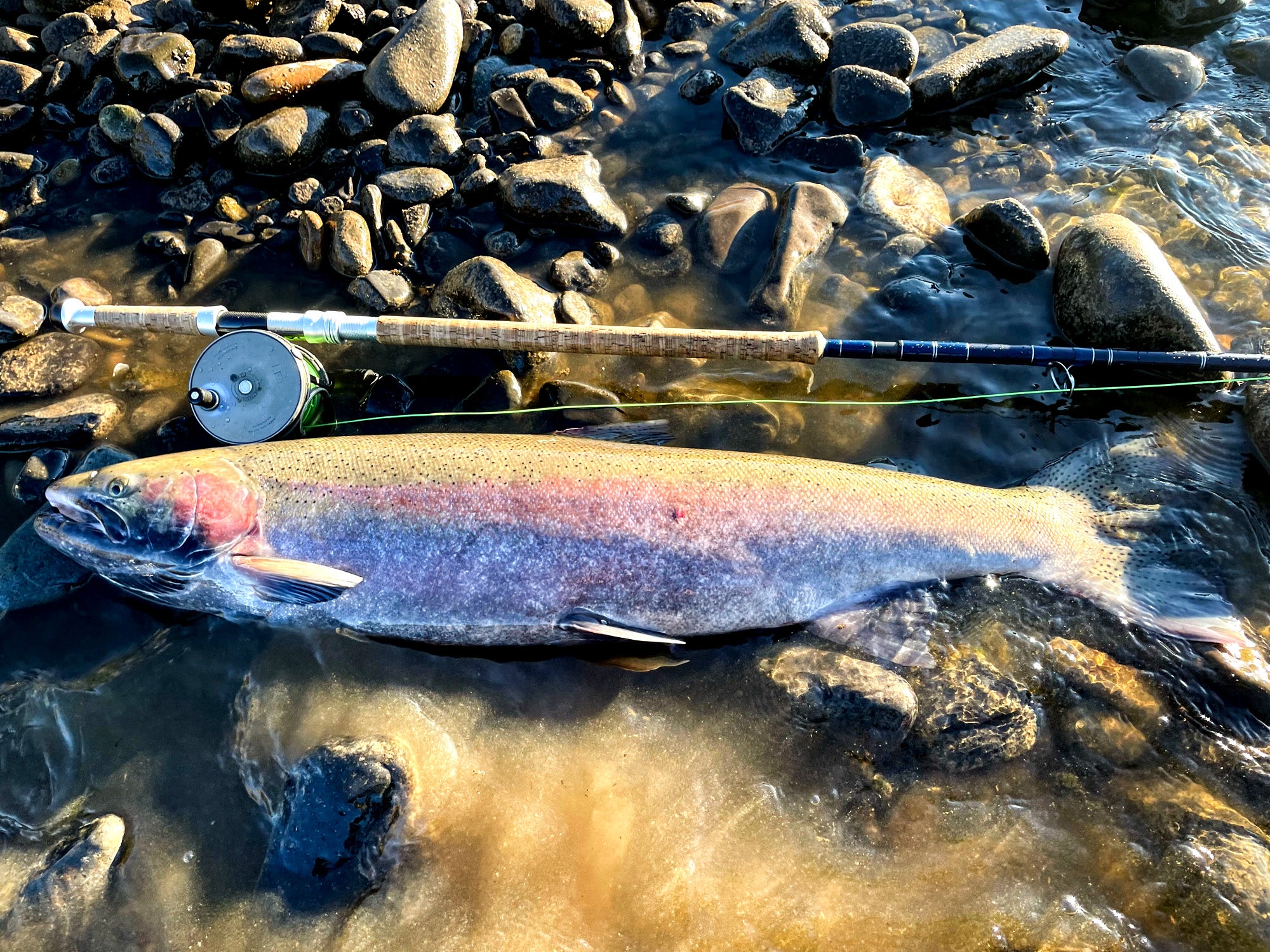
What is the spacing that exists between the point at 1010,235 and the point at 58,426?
6.39 meters

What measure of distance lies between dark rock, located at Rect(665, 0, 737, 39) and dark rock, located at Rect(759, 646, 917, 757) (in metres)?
5.39

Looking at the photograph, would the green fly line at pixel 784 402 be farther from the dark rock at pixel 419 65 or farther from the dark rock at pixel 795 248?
the dark rock at pixel 419 65

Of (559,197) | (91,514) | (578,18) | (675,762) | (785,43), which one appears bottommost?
(675,762)

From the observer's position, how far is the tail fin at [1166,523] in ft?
12.6

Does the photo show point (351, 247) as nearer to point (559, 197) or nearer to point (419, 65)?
point (559, 197)

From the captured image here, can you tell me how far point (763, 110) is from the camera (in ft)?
17.8

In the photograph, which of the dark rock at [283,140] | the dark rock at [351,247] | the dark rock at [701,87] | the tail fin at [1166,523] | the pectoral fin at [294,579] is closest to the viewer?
the pectoral fin at [294,579]

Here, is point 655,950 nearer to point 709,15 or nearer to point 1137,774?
point 1137,774

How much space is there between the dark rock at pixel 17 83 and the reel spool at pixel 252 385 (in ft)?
10.9

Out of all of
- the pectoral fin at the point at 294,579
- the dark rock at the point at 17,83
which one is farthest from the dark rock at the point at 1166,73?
the dark rock at the point at 17,83

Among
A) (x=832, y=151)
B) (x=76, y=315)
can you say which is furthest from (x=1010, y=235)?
(x=76, y=315)

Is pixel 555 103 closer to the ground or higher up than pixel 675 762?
higher up

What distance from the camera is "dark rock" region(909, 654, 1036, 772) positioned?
347 cm

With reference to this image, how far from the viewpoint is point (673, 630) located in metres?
3.70
